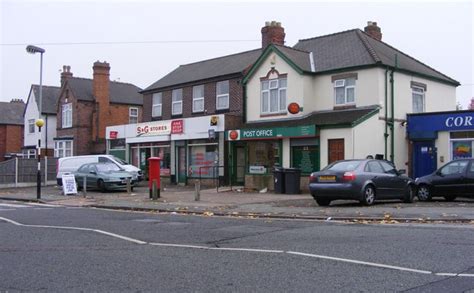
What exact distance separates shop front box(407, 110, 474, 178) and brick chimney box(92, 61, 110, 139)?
25.4m

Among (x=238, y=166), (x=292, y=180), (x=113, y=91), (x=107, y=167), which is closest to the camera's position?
(x=292, y=180)

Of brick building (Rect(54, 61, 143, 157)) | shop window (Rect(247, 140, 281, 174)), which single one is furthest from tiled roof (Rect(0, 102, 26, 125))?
shop window (Rect(247, 140, 281, 174))

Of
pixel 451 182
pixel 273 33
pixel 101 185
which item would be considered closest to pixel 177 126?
pixel 101 185

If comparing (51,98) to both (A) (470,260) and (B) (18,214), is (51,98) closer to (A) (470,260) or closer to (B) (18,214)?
(B) (18,214)

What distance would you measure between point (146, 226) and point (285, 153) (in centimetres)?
1351

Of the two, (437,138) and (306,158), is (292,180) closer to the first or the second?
(306,158)

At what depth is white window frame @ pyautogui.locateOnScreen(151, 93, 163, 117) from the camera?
3434cm

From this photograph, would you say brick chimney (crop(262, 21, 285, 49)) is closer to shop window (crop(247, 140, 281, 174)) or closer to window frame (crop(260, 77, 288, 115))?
window frame (crop(260, 77, 288, 115))

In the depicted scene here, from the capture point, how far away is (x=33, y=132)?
48938mm

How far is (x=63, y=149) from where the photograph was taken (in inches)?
1693

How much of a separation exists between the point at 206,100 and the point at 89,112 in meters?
14.7

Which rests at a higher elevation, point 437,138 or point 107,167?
point 437,138

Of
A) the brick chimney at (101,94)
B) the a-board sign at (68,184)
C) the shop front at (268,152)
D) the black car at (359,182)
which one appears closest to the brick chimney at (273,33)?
the shop front at (268,152)

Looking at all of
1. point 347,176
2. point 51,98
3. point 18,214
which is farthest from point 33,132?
point 347,176
